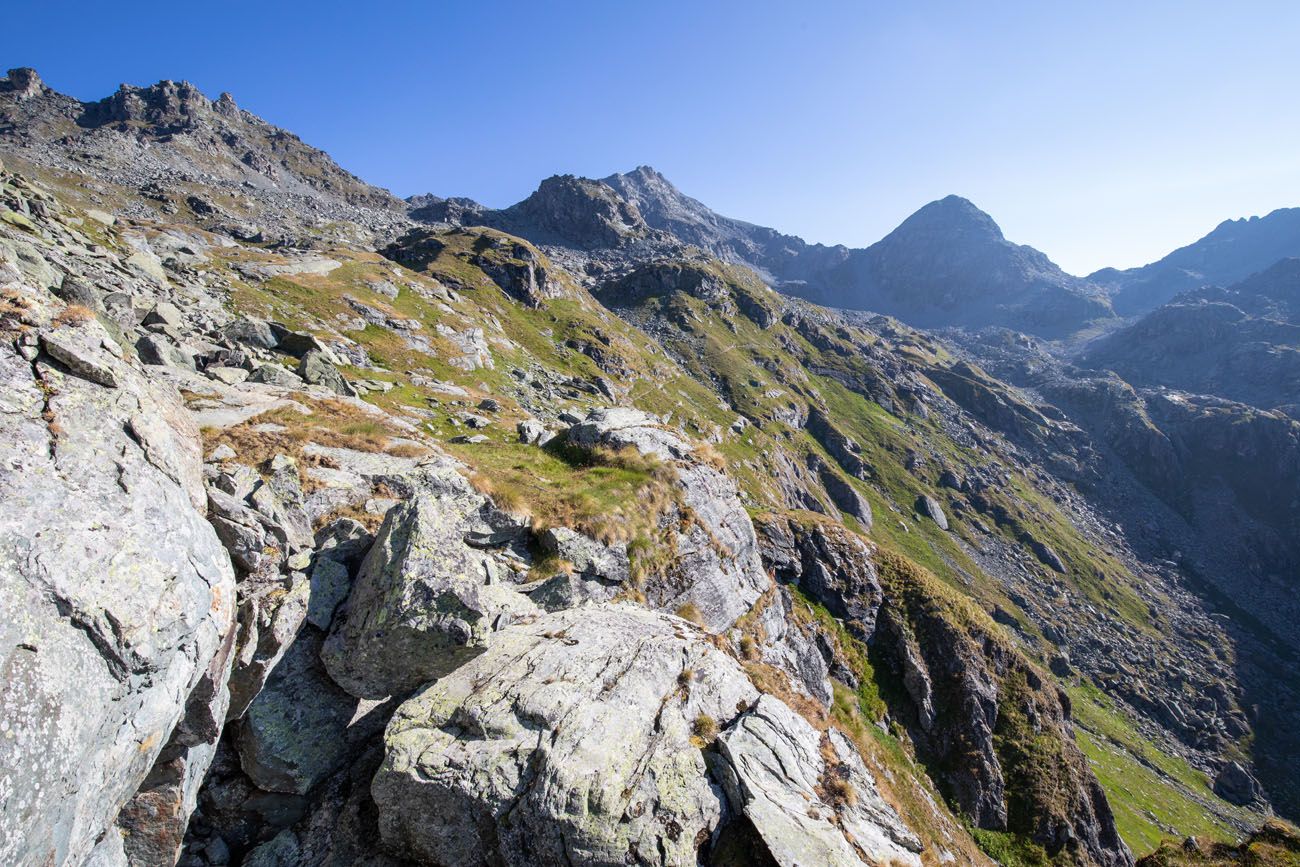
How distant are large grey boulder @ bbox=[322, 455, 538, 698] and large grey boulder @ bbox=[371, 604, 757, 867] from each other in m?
0.99

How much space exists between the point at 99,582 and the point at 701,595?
20510 mm

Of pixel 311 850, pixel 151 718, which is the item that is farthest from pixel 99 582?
pixel 311 850

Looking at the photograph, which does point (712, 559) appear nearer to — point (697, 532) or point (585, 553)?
point (697, 532)

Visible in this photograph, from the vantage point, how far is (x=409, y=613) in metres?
12.7

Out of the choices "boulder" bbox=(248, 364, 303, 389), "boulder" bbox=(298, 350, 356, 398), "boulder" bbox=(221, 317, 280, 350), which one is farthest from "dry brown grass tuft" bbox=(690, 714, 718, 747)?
"boulder" bbox=(221, 317, 280, 350)

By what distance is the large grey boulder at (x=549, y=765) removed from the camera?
35.2ft

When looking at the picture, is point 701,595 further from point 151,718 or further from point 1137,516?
point 1137,516

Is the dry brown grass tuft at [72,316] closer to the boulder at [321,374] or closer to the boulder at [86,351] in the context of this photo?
the boulder at [86,351]

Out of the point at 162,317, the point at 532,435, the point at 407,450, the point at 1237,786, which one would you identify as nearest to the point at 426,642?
the point at 407,450

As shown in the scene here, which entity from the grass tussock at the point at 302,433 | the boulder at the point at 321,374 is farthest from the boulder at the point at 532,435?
the boulder at the point at 321,374

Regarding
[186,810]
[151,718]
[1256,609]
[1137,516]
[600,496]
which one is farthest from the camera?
[1137,516]

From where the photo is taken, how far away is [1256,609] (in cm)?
15112

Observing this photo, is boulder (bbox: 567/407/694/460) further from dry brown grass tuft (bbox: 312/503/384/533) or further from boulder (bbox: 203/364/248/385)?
boulder (bbox: 203/364/248/385)

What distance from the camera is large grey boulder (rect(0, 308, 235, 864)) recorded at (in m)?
7.44
